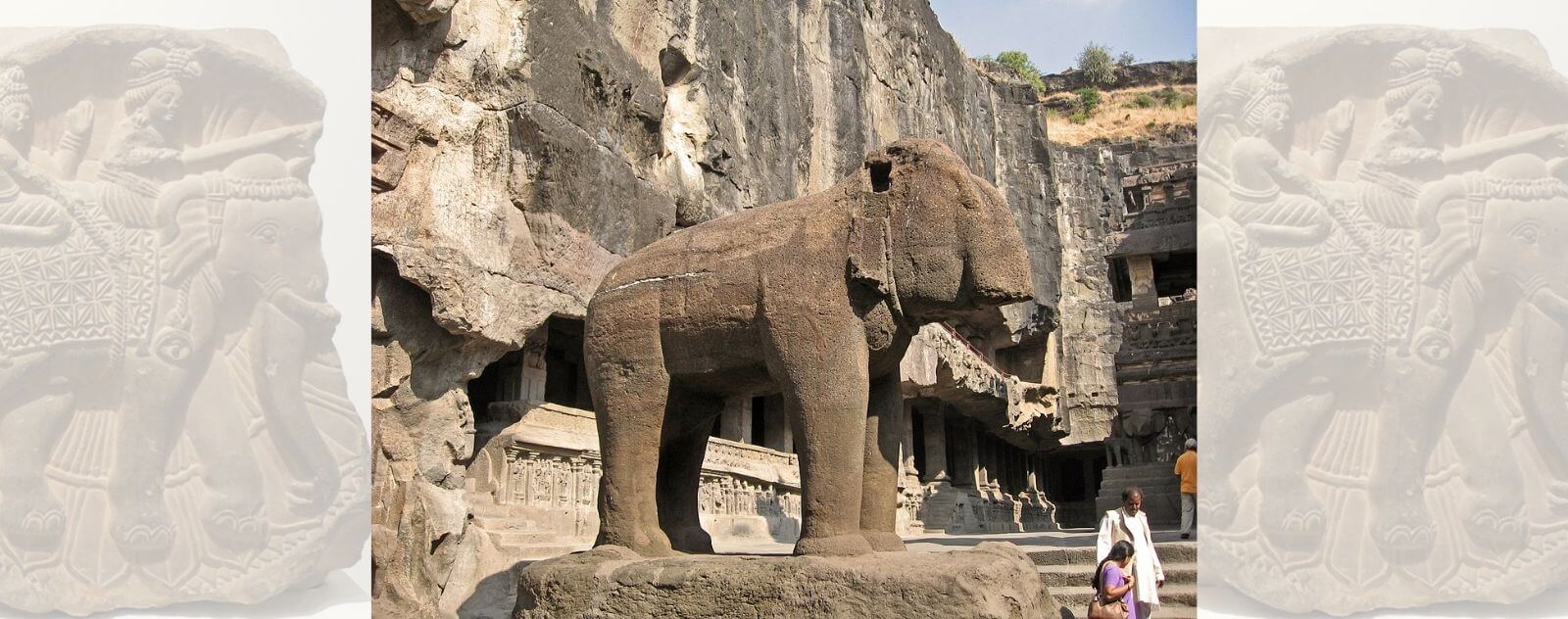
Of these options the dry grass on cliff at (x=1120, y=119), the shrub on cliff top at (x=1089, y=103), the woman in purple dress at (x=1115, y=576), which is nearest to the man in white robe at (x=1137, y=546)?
the woman in purple dress at (x=1115, y=576)

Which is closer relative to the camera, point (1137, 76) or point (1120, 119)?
point (1120, 119)

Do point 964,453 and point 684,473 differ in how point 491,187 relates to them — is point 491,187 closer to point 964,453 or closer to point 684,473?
point 684,473

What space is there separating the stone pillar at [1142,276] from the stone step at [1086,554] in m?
7.10

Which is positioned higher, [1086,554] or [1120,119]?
[1120,119]

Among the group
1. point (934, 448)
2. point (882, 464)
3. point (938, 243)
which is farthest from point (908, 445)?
point (938, 243)

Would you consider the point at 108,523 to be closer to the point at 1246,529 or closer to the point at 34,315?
the point at 34,315

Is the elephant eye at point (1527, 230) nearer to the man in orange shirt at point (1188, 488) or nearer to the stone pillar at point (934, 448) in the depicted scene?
the man in orange shirt at point (1188, 488)

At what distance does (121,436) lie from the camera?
6.46m

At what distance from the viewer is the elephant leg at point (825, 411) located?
210 inches

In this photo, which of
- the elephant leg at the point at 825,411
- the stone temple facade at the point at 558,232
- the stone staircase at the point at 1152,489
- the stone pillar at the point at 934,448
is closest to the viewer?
the elephant leg at the point at 825,411

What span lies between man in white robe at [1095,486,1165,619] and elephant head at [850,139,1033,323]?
6.15ft

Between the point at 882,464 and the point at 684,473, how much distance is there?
1182 millimetres

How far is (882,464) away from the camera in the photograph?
231 inches

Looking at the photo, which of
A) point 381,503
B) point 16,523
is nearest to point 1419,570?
point 381,503
